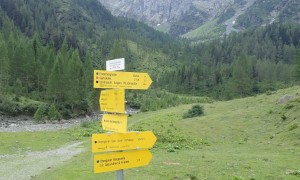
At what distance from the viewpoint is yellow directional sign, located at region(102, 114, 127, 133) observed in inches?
404

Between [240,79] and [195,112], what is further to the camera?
[240,79]

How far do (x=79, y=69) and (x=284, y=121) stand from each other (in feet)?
254

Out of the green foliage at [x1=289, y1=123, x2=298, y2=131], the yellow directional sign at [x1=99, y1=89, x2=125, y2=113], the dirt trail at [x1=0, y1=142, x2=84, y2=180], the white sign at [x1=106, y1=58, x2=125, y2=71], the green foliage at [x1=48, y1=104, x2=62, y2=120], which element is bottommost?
the green foliage at [x1=48, y1=104, x2=62, y2=120]

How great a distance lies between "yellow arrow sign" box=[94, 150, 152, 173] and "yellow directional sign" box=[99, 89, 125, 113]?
1381mm

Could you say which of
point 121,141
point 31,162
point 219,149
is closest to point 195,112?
point 219,149

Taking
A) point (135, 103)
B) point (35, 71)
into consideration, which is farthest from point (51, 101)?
point (135, 103)

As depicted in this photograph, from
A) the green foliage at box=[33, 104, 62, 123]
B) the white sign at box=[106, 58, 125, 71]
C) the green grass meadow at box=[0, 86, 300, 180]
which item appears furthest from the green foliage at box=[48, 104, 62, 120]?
the white sign at box=[106, 58, 125, 71]

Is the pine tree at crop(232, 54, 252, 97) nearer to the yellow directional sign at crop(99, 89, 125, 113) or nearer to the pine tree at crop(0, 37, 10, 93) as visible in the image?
the pine tree at crop(0, 37, 10, 93)

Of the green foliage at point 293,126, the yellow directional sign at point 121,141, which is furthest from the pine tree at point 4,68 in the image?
the yellow directional sign at point 121,141

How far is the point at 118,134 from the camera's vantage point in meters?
10.1

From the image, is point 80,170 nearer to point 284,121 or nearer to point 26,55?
point 284,121

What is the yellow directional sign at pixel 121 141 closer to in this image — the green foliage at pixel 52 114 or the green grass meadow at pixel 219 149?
the green grass meadow at pixel 219 149

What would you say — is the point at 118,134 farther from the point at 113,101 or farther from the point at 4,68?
the point at 4,68

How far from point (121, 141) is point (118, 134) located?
0.79 feet
